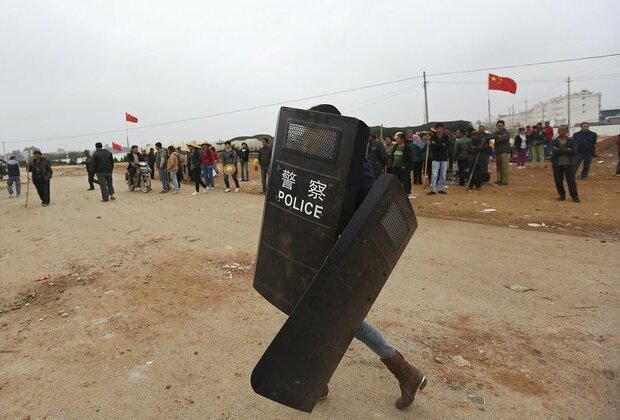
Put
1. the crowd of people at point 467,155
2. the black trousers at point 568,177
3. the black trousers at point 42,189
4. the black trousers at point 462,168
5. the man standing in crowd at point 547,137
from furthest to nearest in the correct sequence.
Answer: the man standing in crowd at point 547,137 < the black trousers at point 42,189 < the black trousers at point 462,168 < the crowd of people at point 467,155 < the black trousers at point 568,177

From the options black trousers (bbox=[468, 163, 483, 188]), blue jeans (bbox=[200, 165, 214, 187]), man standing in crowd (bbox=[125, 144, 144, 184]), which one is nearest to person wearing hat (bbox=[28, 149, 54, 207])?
man standing in crowd (bbox=[125, 144, 144, 184])

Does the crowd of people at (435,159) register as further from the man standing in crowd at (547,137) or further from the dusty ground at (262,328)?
the dusty ground at (262,328)

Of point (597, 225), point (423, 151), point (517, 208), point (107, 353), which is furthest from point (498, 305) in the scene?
point (423, 151)

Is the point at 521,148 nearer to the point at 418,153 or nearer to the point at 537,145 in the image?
the point at 537,145

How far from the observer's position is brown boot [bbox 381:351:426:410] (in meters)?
2.46

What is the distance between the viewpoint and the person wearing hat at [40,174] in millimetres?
12516

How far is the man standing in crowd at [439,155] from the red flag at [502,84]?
702 cm

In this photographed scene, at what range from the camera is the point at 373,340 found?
7.84 feet

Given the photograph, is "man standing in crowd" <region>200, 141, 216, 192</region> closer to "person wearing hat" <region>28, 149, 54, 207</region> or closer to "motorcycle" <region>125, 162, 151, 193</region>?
"motorcycle" <region>125, 162, 151, 193</region>

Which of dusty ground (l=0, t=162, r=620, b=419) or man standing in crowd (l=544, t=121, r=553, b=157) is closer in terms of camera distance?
dusty ground (l=0, t=162, r=620, b=419)

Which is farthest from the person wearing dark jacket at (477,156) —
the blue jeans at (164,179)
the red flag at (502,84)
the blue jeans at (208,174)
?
the blue jeans at (164,179)

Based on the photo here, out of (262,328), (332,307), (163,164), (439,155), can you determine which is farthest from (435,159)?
(332,307)

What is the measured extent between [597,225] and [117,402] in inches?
291

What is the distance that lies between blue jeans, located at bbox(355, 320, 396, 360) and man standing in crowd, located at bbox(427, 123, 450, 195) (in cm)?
891
